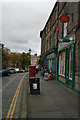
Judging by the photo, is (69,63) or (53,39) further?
(53,39)

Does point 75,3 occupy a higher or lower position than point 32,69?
higher

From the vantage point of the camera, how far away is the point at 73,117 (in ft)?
16.6

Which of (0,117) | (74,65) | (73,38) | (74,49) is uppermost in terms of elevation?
(73,38)

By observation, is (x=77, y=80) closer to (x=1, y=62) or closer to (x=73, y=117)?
(x=73, y=117)

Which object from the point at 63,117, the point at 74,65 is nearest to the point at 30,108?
the point at 63,117

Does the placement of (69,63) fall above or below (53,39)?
below

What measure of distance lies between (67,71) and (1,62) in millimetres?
27617

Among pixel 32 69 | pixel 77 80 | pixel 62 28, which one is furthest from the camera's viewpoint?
pixel 32 69

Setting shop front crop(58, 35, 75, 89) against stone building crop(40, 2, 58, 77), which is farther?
stone building crop(40, 2, 58, 77)

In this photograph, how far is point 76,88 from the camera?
915 centimetres

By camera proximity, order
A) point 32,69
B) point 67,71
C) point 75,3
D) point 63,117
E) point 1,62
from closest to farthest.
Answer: point 63,117 → point 75,3 → point 67,71 → point 32,69 → point 1,62

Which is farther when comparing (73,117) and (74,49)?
(74,49)

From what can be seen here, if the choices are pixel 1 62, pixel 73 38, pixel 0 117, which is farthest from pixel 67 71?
pixel 1 62

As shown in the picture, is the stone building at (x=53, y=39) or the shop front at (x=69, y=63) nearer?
the shop front at (x=69, y=63)
